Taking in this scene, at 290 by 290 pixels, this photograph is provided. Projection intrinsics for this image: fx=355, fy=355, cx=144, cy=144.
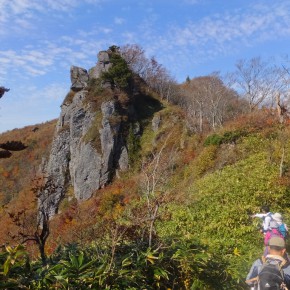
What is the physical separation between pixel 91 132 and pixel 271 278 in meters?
30.8

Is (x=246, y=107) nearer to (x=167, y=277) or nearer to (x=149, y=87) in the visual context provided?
(x=149, y=87)

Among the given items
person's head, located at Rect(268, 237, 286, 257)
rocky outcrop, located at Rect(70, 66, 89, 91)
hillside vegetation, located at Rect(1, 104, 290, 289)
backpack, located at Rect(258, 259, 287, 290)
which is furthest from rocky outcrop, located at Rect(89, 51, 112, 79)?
backpack, located at Rect(258, 259, 287, 290)

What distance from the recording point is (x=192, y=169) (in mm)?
21906

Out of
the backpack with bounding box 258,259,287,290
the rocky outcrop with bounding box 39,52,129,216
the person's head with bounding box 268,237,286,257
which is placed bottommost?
the backpack with bounding box 258,259,287,290

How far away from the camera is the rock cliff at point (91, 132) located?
107ft

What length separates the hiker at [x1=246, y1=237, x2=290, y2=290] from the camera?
3709mm

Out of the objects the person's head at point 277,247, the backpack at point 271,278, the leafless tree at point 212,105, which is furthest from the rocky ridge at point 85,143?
the backpack at point 271,278

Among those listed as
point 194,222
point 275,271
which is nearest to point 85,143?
point 194,222

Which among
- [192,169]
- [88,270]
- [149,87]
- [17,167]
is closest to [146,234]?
[88,270]

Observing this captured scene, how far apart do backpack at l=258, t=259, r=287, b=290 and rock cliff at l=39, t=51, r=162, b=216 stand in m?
27.6

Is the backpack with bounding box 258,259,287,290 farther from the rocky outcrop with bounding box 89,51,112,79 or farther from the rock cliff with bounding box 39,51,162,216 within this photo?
the rocky outcrop with bounding box 89,51,112,79

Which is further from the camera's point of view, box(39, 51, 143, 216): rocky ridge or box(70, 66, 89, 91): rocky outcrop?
box(70, 66, 89, 91): rocky outcrop

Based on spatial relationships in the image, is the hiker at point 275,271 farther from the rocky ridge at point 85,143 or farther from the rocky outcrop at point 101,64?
the rocky outcrop at point 101,64

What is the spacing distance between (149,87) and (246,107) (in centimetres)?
1179
